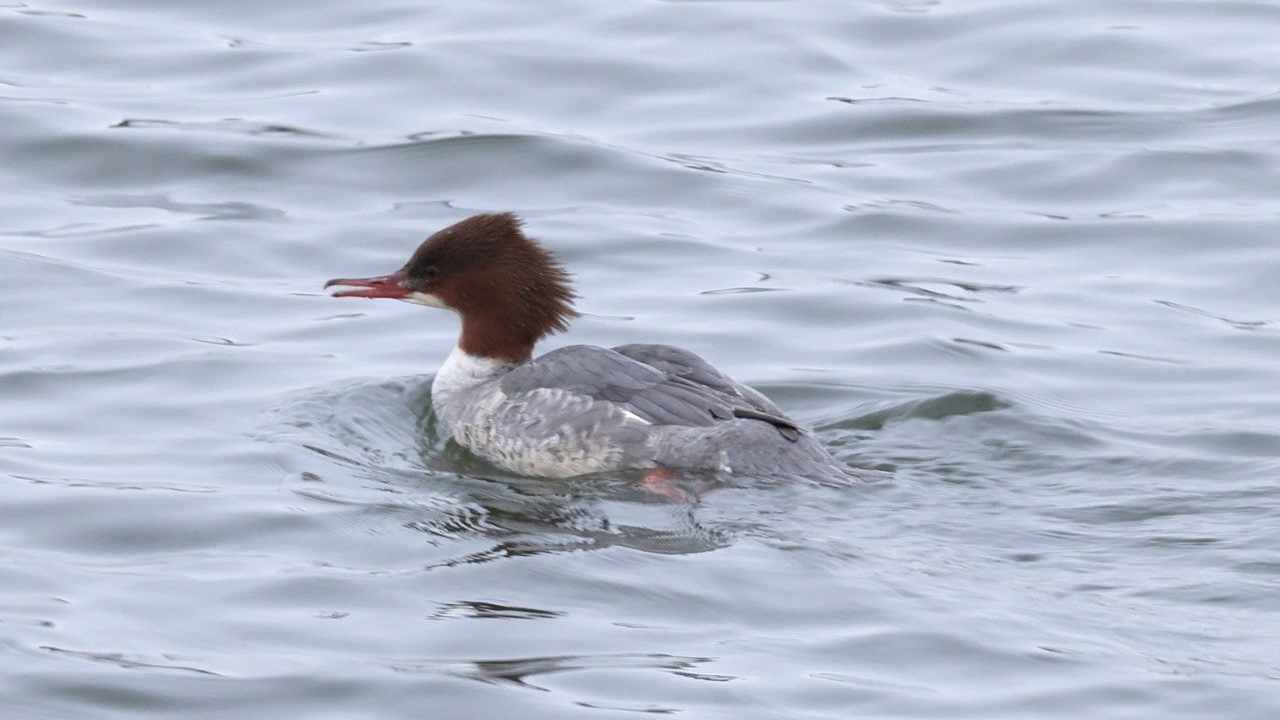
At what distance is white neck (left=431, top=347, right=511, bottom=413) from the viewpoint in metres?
9.21

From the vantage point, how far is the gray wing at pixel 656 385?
830cm

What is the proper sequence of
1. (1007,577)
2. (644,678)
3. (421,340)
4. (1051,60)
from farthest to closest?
1. (1051,60)
2. (421,340)
3. (1007,577)
4. (644,678)

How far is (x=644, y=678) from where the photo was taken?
243 inches

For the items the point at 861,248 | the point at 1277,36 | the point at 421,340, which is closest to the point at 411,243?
the point at 421,340

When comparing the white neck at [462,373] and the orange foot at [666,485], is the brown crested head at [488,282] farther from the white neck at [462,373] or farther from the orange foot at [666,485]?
the orange foot at [666,485]

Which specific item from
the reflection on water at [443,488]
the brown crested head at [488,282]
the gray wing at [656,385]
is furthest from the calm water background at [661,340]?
the brown crested head at [488,282]

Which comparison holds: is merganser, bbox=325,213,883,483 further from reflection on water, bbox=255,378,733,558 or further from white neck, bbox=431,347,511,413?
reflection on water, bbox=255,378,733,558

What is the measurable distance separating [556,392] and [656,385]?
48 cm

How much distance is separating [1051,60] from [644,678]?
378 inches

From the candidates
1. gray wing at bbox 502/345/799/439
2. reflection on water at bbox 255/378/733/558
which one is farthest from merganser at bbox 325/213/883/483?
reflection on water at bbox 255/378/733/558

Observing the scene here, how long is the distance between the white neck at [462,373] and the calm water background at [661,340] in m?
0.21

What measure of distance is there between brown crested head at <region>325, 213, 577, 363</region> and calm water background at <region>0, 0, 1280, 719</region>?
55 centimetres

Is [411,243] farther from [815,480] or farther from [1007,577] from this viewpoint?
[1007,577]

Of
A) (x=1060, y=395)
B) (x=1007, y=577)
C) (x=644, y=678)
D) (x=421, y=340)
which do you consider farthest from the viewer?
(x=421, y=340)
